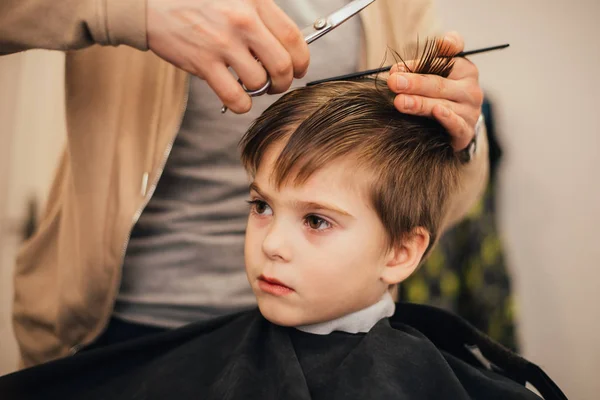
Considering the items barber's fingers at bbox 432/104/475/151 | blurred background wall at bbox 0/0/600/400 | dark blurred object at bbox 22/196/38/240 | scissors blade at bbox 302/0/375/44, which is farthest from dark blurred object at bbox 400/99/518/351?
dark blurred object at bbox 22/196/38/240

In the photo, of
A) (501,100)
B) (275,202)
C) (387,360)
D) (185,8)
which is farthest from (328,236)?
(501,100)

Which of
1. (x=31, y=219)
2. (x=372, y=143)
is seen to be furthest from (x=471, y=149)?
(x=31, y=219)

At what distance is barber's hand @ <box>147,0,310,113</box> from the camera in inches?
31.8

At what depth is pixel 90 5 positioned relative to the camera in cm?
80

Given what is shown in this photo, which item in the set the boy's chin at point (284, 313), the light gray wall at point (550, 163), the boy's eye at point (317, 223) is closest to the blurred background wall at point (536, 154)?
the light gray wall at point (550, 163)

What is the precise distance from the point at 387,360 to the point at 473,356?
272 mm

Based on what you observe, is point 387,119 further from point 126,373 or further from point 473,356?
point 126,373

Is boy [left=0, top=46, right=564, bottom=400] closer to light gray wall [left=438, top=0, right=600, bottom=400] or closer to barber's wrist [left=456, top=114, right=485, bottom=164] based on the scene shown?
barber's wrist [left=456, top=114, right=485, bottom=164]

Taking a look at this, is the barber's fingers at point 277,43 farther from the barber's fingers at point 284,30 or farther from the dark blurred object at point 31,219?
the dark blurred object at point 31,219

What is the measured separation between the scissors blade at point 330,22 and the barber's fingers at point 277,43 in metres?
0.05

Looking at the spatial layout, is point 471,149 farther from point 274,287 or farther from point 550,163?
point 550,163

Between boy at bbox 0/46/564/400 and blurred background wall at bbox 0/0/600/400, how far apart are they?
0.83m

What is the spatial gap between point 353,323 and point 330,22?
0.54 m

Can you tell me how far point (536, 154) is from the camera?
209cm
